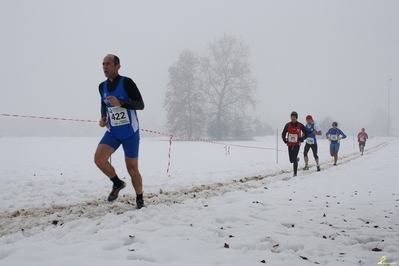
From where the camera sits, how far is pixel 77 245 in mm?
2691

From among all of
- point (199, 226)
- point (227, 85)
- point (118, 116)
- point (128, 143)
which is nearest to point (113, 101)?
point (118, 116)

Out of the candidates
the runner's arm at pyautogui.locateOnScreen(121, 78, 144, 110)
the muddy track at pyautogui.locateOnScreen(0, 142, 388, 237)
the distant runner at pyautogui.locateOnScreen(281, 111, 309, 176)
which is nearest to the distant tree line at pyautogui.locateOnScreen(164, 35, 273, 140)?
the distant runner at pyautogui.locateOnScreen(281, 111, 309, 176)

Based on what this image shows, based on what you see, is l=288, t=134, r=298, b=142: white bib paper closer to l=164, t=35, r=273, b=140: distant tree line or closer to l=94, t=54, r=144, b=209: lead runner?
l=94, t=54, r=144, b=209: lead runner

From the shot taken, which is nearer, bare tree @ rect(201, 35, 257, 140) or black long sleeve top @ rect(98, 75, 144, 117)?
black long sleeve top @ rect(98, 75, 144, 117)

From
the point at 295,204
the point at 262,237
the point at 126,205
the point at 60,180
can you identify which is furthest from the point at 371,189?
the point at 60,180

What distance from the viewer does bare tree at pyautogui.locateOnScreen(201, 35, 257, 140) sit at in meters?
35.8

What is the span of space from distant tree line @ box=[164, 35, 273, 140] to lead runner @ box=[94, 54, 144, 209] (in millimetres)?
31080

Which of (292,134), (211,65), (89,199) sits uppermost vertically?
(211,65)

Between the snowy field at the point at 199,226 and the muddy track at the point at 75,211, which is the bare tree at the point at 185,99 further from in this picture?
the muddy track at the point at 75,211

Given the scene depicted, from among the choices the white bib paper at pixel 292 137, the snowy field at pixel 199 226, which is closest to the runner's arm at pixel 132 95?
the snowy field at pixel 199 226

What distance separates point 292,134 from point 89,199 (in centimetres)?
657

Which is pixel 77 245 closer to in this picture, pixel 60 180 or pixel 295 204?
pixel 295 204

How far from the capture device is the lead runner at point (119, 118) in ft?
13.8

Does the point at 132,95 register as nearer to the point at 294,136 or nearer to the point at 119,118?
the point at 119,118
